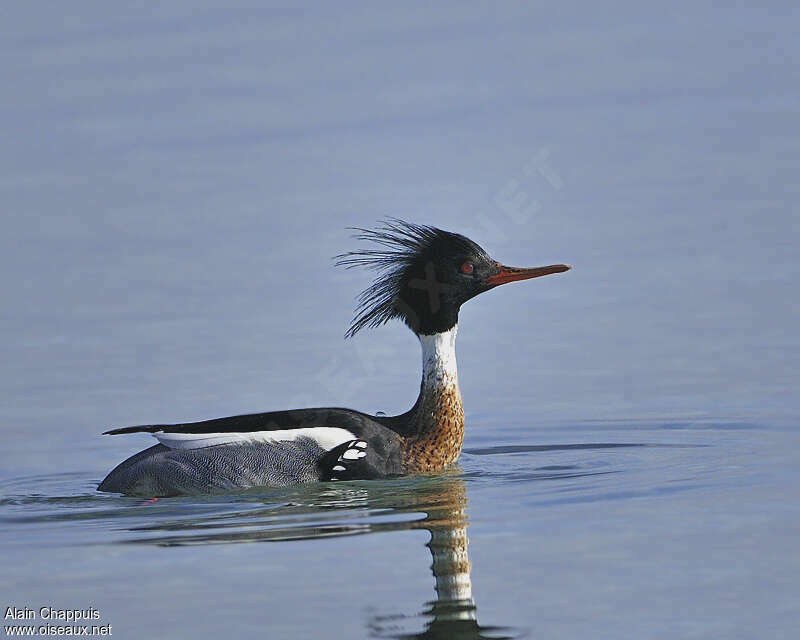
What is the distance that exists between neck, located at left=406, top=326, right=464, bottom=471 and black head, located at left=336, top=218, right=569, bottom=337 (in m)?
0.16

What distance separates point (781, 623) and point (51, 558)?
4143 mm

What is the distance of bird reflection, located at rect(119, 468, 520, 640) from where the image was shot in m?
8.30

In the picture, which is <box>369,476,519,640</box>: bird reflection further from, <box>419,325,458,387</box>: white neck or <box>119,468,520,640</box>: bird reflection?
<box>419,325,458,387</box>: white neck

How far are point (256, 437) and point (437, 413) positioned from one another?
1.35m

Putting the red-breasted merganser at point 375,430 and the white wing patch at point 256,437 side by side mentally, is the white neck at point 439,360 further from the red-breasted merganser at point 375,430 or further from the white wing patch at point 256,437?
the white wing patch at point 256,437

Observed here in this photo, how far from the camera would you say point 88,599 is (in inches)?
347

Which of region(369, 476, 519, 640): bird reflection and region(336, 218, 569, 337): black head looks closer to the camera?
region(369, 476, 519, 640): bird reflection

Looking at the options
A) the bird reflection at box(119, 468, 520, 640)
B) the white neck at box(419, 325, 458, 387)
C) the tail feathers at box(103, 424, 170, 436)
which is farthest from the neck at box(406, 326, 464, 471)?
the tail feathers at box(103, 424, 170, 436)

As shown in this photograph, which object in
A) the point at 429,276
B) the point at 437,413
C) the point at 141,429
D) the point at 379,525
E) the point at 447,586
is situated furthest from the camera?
the point at 429,276

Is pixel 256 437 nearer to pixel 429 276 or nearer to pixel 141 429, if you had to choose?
pixel 141 429

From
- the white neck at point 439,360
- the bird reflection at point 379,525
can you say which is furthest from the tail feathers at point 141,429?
the white neck at point 439,360

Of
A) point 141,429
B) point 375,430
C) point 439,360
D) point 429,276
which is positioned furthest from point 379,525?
point 429,276

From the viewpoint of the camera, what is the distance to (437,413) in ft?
41.0

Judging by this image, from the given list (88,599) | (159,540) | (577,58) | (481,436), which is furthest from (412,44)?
(88,599)
